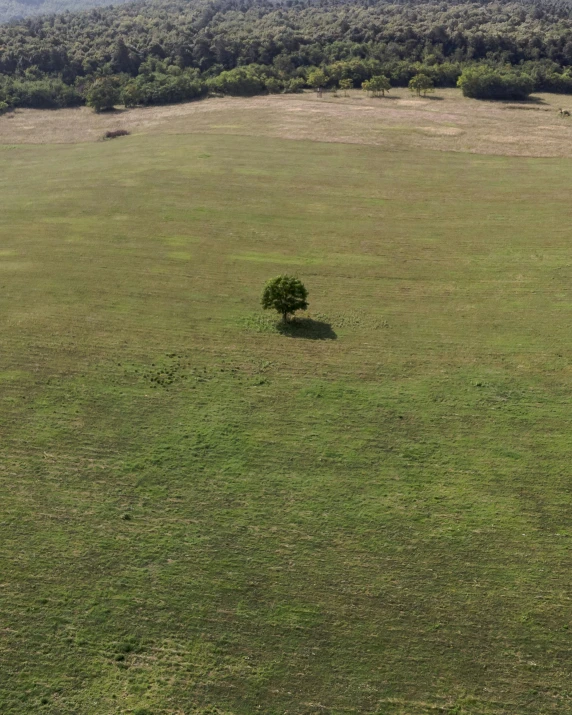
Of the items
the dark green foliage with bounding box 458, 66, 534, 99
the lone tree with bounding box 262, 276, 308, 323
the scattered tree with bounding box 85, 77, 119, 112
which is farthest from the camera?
the scattered tree with bounding box 85, 77, 119, 112

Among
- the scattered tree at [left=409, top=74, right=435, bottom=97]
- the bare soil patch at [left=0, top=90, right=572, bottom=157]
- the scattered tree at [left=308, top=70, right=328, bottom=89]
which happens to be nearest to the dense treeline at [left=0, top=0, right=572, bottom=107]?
the scattered tree at [left=308, top=70, right=328, bottom=89]

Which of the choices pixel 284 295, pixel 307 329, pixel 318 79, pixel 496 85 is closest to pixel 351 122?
pixel 318 79

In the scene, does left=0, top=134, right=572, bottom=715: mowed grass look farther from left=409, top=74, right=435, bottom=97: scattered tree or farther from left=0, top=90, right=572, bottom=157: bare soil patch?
left=409, top=74, right=435, bottom=97: scattered tree

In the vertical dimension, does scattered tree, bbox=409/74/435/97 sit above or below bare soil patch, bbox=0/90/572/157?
above

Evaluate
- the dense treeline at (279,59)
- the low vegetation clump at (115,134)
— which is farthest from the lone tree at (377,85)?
the low vegetation clump at (115,134)

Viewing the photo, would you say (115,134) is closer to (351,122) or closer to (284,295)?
(351,122)

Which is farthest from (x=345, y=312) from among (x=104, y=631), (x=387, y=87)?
(x=387, y=87)
